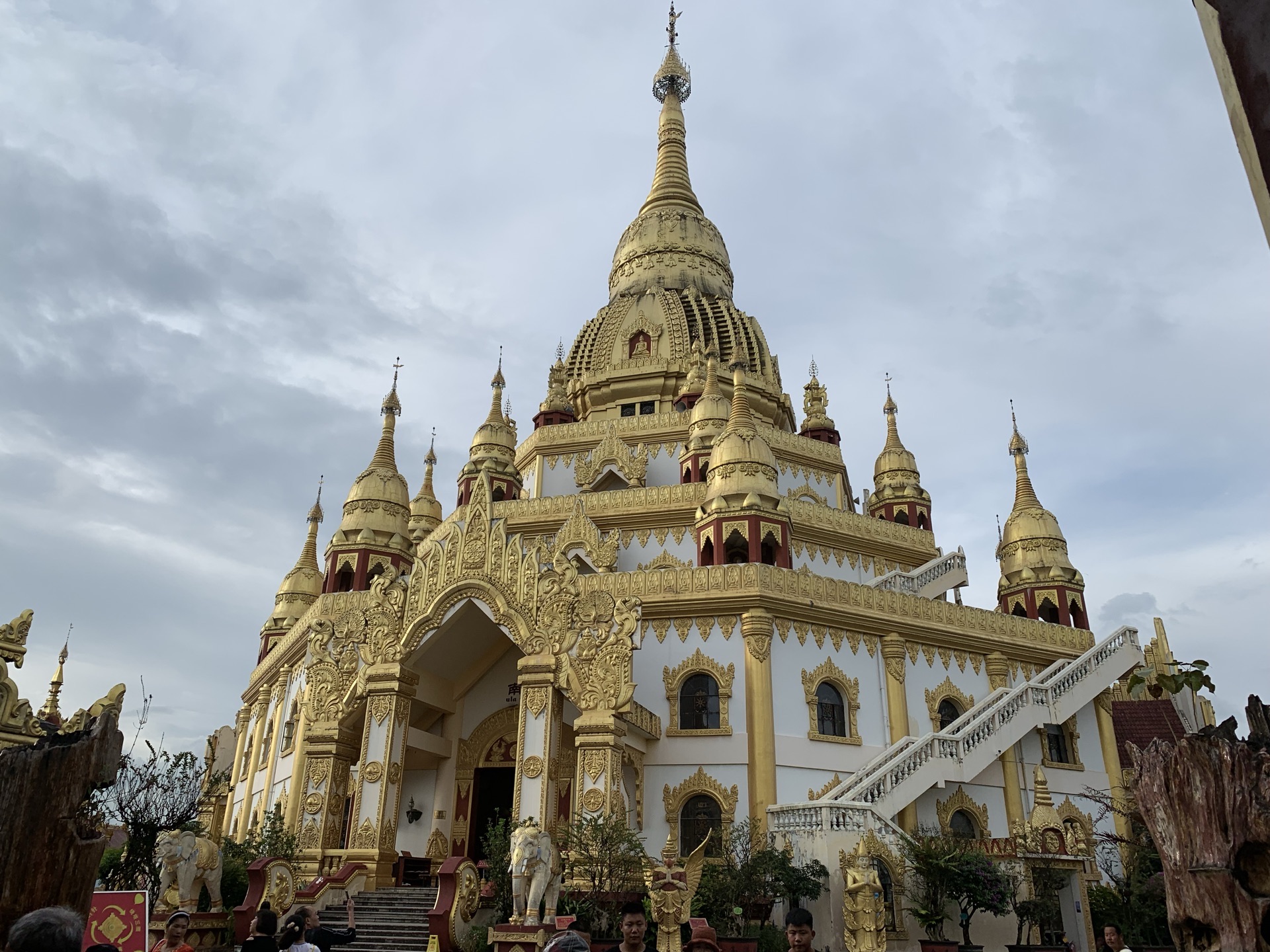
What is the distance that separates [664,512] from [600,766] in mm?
10797

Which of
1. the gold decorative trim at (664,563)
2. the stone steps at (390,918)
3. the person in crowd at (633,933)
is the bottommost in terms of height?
the stone steps at (390,918)

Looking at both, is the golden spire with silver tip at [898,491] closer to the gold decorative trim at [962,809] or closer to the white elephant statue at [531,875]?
the gold decorative trim at [962,809]

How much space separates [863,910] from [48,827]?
1526cm

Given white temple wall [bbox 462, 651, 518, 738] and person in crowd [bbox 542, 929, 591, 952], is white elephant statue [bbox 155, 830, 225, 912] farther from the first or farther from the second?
person in crowd [bbox 542, 929, 591, 952]

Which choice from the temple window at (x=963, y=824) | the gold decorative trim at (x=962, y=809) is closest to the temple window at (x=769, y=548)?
the gold decorative trim at (x=962, y=809)

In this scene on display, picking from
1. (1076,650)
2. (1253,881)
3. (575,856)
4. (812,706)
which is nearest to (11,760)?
(1253,881)

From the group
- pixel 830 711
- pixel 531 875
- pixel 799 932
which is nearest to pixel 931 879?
pixel 830 711

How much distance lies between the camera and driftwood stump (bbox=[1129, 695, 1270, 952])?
174 inches

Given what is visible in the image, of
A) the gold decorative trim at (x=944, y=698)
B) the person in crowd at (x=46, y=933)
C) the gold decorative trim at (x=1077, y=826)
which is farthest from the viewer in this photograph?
the gold decorative trim at (x=944, y=698)

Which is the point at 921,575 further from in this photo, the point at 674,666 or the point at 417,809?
the point at 417,809

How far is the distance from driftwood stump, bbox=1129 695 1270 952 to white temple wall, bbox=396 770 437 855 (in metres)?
21.0

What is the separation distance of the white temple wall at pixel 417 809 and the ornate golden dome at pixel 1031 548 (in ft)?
64.7

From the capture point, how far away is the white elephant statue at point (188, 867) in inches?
675

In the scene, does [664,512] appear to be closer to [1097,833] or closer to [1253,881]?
[1097,833]
